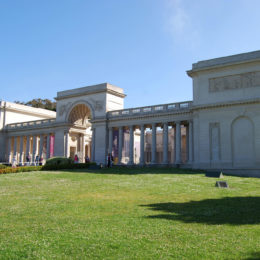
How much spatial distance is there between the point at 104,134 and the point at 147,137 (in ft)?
66.6

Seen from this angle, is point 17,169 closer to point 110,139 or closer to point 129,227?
point 110,139

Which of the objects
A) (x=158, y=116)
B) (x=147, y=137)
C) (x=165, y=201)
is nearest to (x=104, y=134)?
(x=158, y=116)

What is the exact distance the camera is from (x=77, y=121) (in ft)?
190

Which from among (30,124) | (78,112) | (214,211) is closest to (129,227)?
(214,211)

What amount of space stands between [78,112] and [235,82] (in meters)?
31.4

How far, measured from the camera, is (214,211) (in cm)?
1152

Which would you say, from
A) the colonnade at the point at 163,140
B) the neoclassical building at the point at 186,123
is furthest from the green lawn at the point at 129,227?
the colonnade at the point at 163,140

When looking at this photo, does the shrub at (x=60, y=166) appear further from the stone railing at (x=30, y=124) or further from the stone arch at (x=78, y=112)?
the stone railing at (x=30, y=124)

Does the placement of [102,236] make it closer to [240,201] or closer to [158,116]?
[240,201]

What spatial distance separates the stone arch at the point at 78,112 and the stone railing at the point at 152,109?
6.26 metres

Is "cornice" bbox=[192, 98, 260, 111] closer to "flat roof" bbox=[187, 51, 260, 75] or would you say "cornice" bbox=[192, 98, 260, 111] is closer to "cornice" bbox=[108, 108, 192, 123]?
"cornice" bbox=[108, 108, 192, 123]

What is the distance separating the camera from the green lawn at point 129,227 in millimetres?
7105

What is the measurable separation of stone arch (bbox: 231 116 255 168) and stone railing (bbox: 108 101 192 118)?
8389 millimetres

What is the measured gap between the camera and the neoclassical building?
35406mm
